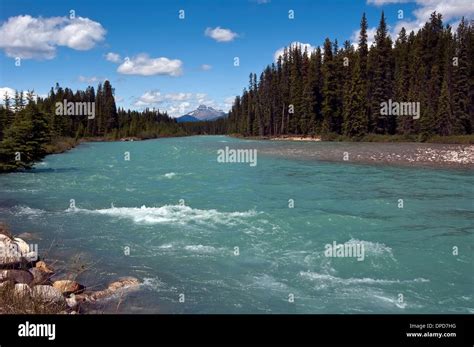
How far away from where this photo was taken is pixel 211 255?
13.4 meters

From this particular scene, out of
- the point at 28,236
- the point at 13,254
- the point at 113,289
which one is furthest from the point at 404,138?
the point at 13,254

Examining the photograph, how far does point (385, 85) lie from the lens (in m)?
83.3

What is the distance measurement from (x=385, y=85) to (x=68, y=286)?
83.2 meters

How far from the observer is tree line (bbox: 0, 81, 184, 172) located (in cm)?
3384

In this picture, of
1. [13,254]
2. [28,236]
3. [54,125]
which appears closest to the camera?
[13,254]

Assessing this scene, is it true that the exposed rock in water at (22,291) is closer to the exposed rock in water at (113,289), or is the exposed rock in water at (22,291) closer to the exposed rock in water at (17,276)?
the exposed rock in water at (17,276)

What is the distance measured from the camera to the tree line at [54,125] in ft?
111

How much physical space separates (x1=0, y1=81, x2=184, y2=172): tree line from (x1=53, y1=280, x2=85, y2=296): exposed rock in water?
88.6 ft

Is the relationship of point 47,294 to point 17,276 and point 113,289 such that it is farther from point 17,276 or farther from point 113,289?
point 113,289

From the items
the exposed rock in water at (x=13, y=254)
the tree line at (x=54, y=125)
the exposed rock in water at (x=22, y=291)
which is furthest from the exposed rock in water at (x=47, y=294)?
the tree line at (x=54, y=125)

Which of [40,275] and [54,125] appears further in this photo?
[54,125]
